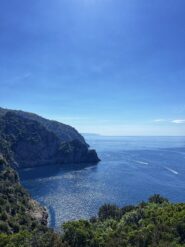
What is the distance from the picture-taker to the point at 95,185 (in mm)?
132375

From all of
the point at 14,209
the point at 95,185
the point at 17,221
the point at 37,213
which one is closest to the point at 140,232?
the point at 17,221

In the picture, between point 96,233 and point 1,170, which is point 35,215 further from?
point 96,233

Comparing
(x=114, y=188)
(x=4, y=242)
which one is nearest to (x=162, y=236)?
(x=4, y=242)

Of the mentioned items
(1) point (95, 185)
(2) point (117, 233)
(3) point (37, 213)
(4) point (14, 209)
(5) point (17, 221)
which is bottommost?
(1) point (95, 185)

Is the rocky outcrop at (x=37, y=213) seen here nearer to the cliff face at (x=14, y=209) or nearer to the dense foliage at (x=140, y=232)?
the cliff face at (x=14, y=209)

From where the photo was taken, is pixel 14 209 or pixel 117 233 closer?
pixel 117 233

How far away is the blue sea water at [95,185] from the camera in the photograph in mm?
99375

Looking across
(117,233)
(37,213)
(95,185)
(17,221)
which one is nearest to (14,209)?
(17,221)

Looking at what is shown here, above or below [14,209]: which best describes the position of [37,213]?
below

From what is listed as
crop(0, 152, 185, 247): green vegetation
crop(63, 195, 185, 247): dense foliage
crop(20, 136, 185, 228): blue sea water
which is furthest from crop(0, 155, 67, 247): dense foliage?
crop(20, 136, 185, 228): blue sea water

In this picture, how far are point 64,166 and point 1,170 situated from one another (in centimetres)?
9400

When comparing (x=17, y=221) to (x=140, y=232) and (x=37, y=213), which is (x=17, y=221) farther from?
(x=140, y=232)

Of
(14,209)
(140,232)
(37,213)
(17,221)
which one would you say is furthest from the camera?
(37,213)

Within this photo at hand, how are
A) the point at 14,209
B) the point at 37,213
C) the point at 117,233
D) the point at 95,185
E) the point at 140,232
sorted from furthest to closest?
the point at 95,185 → the point at 37,213 → the point at 14,209 → the point at 117,233 → the point at 140,232
